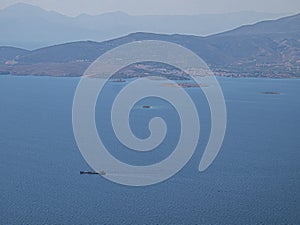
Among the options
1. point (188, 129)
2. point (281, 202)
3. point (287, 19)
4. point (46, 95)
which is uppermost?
point (287, 19)

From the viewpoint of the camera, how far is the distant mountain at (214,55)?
48.5m

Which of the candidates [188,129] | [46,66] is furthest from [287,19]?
[188,129]

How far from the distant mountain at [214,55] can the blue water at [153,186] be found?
27.1 meters

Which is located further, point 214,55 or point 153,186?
point 214,55

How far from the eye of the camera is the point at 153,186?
11.9 metres

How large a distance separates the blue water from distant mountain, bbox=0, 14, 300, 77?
2705 cm

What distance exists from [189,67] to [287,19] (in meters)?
44.1

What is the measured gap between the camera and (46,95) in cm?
2994

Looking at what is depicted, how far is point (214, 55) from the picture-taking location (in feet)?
189

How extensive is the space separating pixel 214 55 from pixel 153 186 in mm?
47181

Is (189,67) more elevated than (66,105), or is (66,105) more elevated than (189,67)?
(189,67)

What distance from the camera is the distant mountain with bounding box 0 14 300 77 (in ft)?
159

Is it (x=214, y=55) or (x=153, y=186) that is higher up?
(x=214, y=55)

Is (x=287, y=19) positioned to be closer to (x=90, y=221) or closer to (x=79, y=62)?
(x=79, y=62)
